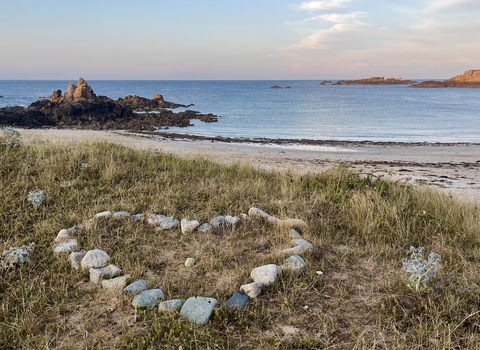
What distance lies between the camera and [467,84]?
435ft

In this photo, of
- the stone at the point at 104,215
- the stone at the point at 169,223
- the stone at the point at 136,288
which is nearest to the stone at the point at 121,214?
the stone at the point at 104,215

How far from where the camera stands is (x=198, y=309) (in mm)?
3354

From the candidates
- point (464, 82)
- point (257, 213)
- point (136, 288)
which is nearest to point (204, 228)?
point (257, 213)

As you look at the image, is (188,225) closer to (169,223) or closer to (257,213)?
(169,223)

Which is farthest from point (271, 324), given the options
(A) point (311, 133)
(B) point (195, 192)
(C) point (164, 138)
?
(A) point (311, 133)

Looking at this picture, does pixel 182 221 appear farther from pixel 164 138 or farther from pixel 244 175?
pixel 164 138

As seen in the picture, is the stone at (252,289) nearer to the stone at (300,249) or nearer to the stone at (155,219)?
the stone at (300,249)

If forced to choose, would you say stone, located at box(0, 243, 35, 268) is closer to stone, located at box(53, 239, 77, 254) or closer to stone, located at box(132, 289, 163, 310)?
stone, located at box(53, 239, 77, 254)

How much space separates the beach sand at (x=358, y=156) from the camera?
530 inches

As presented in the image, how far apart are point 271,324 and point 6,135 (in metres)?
8.52

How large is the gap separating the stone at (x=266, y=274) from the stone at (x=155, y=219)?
1.88m

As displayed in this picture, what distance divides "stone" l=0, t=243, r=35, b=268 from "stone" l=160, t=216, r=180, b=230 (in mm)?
1625

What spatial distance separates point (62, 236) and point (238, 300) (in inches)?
99.8

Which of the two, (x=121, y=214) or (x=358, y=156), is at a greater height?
(x=121, y=214)
